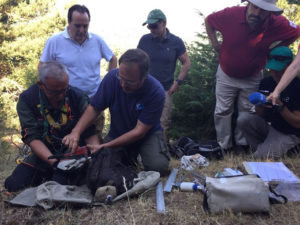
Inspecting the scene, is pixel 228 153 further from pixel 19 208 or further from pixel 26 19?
pixel 26 19

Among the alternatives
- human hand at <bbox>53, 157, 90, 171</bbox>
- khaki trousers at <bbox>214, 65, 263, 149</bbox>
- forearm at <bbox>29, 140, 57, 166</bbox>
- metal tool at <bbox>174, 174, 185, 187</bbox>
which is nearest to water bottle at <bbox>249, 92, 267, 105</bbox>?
khaki trousers at <bbox>214, 65, 263, 149</bbox>

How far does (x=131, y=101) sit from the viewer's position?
3.45 meters

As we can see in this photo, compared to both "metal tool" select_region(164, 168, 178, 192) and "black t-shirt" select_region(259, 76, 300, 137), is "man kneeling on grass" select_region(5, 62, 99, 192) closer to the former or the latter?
"metal tool" select_region(164, 168, 178, 192)

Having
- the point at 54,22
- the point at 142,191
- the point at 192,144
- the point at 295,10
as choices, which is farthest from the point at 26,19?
the point at 142,191

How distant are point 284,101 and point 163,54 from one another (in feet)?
6.66

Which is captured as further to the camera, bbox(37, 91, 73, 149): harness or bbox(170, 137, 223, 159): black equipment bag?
bbox(170, 137, 223, 159): black equipment bag

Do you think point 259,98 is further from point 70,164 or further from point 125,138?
point 70,164

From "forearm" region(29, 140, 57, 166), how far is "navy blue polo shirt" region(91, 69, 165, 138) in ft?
2.27

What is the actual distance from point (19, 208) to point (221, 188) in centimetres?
177

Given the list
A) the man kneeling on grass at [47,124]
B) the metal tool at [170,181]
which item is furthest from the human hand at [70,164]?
the metal tool at [170,181]

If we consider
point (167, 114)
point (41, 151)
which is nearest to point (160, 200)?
point (41, 151)

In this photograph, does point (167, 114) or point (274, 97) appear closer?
point (274, 97)

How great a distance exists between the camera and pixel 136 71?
9.98 ft

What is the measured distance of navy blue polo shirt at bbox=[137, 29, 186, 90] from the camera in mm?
5039
